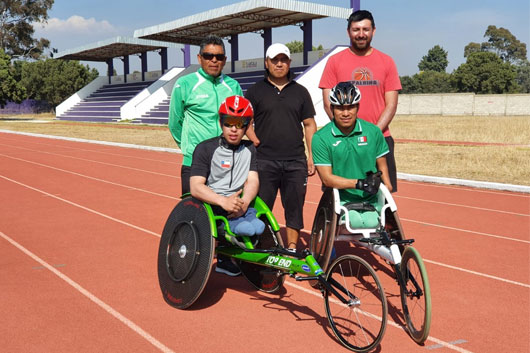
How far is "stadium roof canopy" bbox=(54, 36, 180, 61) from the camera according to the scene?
4984cm

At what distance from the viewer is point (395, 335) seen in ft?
12.8

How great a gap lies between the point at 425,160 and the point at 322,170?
11.9 m

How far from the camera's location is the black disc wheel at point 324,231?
4.27 metres

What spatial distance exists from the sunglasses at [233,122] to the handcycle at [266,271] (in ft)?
2.14

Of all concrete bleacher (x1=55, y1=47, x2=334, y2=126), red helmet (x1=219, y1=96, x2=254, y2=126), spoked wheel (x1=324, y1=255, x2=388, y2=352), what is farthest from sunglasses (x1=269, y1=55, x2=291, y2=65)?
concrete bleacher (x1=55, y1=47, x2=334, y2=126)

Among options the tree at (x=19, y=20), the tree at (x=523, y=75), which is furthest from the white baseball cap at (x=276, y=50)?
the tree at (x=523, y=75)

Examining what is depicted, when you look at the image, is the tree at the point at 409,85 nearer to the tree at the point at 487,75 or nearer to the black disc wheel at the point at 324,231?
the tree at the point at 487,75

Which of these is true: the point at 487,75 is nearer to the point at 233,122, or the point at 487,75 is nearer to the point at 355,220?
the point at 355,220

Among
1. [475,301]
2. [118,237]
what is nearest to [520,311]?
[475,301]

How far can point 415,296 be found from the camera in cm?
363

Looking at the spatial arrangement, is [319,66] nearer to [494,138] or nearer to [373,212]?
[494,138]

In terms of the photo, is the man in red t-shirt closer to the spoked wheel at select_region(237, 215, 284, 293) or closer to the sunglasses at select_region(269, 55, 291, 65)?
the sunglasses at select_region(269, 55, 291, 65)

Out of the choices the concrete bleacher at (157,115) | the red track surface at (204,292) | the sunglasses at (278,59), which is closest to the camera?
the red track surface at (204,292)

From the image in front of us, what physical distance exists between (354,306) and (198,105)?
2.37m
